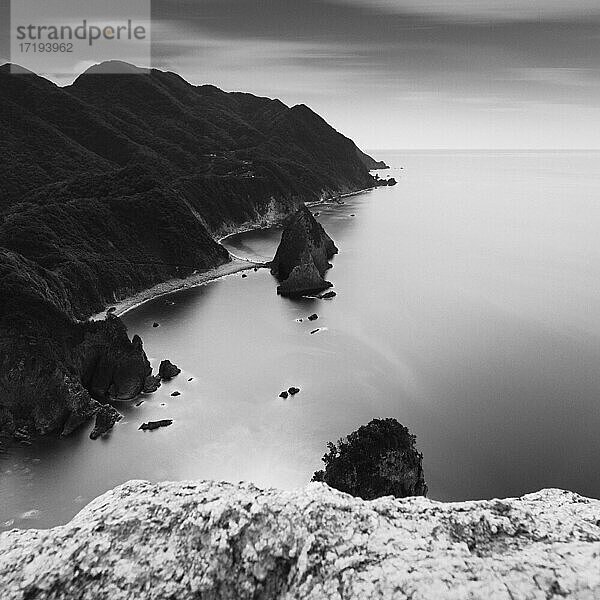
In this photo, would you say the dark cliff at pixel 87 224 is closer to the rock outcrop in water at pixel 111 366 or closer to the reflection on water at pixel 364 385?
the rock outcrop in water at pixel 111 366

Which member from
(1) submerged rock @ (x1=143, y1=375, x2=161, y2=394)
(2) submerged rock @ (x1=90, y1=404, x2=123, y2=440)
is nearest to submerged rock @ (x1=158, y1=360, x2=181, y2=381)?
(1) submerged rock @ (x1=143, y1=375, x2=161, y2=394)

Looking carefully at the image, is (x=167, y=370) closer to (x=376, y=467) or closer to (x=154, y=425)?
(x=154, y=425)

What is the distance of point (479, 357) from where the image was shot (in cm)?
6328

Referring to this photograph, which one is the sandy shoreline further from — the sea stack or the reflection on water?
the sea stack

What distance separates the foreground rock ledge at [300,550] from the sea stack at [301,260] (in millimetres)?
81959

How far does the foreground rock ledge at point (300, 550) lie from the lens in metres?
7.86

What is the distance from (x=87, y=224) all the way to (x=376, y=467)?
80780 mm

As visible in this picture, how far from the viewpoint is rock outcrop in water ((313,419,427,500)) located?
32156 millimetres

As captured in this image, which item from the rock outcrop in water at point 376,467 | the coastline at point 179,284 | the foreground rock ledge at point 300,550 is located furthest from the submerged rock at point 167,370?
the foreground rock ledge at point 300,550

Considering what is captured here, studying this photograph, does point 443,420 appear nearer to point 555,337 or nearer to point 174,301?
point 555,337

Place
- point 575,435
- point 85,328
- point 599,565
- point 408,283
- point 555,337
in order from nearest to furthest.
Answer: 1. point 599,565
2. point 575,435
3. point 85,328
4. point 555,337
5. point 408,283

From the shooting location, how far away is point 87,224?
95250 mm

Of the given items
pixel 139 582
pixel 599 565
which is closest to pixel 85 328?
pixel 139 582

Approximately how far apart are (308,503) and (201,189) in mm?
141030
